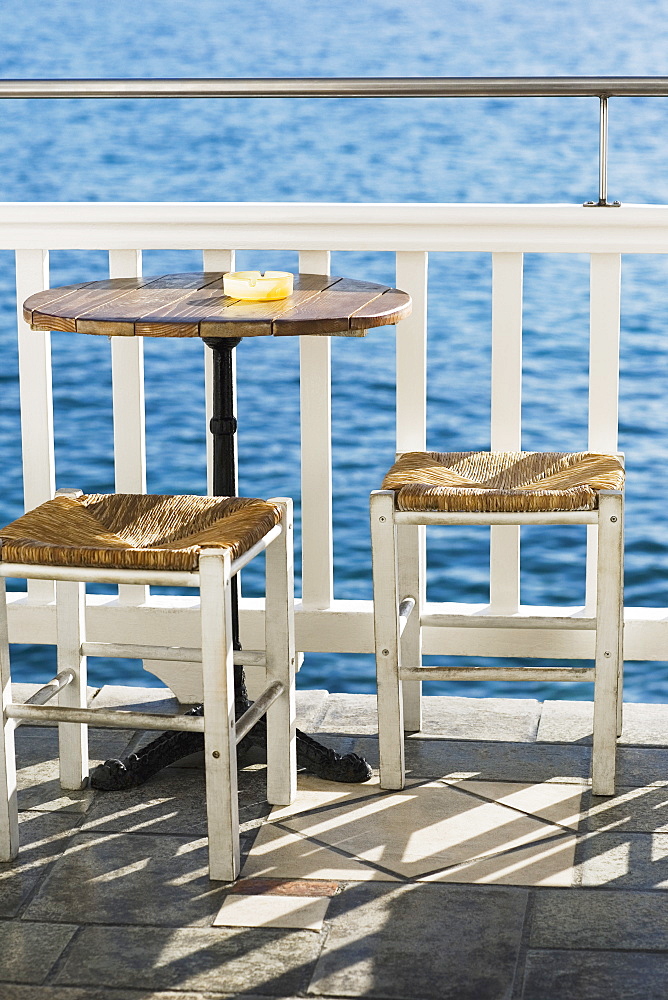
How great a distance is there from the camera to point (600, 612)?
2.37 m

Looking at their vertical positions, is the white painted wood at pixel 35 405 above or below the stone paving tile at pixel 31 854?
above

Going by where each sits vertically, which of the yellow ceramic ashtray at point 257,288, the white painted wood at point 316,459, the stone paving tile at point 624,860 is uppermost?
the yellow ceramic ashtray at point 257,288

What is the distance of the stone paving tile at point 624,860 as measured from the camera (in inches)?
83.3

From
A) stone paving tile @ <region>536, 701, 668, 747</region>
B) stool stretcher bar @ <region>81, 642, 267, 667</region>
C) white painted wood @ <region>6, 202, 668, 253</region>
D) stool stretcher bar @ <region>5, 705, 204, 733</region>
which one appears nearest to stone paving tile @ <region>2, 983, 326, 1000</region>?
stool stretcher bar @ <region>5, 705, 204, 733</region>

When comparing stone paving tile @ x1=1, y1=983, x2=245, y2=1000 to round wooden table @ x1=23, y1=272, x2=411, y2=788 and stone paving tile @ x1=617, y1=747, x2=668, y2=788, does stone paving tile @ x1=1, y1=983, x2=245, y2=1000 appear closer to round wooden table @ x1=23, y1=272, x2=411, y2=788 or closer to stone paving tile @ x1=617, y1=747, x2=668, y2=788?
round wooden table @ x1=23, y1=272, x2=411, y2=788

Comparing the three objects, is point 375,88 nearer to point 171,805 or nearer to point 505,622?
point 505,622

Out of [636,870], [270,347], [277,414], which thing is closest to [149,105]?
[270,347]

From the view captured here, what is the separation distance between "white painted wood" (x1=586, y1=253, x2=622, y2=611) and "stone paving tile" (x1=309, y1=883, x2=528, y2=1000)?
0.98 metres

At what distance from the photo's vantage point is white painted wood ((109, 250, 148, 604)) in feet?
9.45

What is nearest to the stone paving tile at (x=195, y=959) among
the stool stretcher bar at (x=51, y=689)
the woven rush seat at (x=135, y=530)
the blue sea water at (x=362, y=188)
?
the stool stretcher bar at (x=51, y=689)

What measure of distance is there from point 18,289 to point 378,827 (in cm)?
139

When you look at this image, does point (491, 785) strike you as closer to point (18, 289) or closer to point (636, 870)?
point (636, 870)

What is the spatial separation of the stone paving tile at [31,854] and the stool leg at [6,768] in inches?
1.3

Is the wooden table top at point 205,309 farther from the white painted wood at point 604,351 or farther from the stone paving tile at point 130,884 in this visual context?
the stone paving tile at point 130,884
